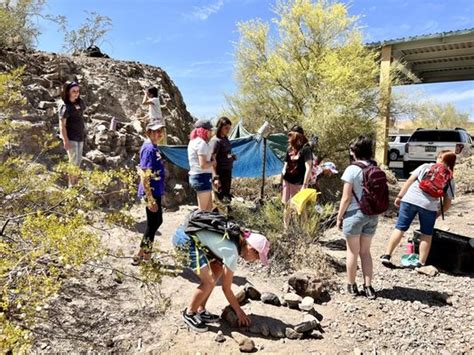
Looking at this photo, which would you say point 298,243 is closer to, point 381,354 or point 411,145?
point 381,354

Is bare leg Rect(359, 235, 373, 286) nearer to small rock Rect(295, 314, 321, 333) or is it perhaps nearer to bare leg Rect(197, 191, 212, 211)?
small rock Rect(295, 314, 321, 333)

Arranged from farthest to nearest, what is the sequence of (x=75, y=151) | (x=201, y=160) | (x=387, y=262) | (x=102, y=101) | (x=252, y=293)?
(x=102, y=101), (x=75, y=151), (x=387, y=262), (x=201, y=160), (x=252, y=293)

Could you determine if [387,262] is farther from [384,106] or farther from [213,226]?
[384,106]

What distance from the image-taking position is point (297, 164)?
5102mm

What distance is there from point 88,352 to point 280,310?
1.62 meters

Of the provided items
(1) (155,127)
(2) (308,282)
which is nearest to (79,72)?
(1) (155,127)

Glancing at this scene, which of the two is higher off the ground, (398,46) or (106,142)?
(398,46)

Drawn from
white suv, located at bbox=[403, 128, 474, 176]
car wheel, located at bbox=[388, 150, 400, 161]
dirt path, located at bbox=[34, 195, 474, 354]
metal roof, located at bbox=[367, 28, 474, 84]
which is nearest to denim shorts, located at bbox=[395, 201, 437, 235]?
dirt path, located at bbox=[34, 195, 474, 354]

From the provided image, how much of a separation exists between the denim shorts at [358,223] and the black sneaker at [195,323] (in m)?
1.63

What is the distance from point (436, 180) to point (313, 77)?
6193 millimetres

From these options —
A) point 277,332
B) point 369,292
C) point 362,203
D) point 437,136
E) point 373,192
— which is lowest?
point 277,332

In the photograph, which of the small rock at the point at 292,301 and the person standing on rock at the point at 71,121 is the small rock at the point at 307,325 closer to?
the small rock at the point at 292,301

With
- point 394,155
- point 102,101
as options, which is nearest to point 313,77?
point 102,101

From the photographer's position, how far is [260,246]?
2930 millimetres
